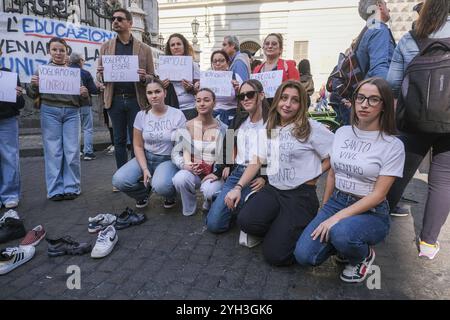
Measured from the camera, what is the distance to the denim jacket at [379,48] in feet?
10.5

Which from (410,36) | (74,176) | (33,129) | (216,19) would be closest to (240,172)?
(410,36)

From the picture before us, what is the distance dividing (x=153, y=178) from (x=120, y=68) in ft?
4.98

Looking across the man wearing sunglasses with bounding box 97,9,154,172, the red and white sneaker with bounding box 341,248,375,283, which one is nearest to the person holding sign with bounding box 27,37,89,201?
the man wearing sunglasses with bounding box 97,9,154,172

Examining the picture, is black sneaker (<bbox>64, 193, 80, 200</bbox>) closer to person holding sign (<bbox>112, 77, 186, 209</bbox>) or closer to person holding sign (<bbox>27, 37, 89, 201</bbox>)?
person holding sign (<bbox>27, 37, 89, 201</bbox>)

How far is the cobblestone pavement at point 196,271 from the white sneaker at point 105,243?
6cm

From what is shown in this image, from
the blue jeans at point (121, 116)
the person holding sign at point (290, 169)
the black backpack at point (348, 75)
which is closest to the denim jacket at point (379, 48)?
the black backpack at point (348, 75)

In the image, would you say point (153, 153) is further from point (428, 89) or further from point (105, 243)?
point (428, 89)

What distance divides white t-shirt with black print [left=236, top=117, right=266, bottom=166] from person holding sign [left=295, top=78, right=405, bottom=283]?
89 cm

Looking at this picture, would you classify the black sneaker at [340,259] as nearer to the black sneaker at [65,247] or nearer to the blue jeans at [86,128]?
the black sneaker at [65,247]

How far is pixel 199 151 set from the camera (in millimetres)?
3826

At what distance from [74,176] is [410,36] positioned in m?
4.09

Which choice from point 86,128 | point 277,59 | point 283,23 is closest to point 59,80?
Answer: point 277,59

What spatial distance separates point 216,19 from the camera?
82.9 feet

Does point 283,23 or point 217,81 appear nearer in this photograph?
point 217,81
